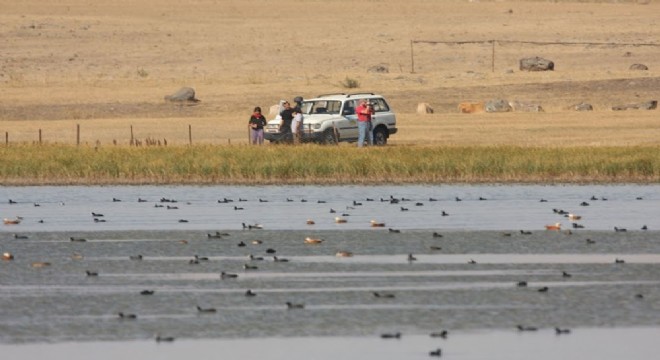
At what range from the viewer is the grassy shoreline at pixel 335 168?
41.1 metres

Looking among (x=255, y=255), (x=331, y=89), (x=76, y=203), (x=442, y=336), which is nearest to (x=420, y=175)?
(x=76, y=203)

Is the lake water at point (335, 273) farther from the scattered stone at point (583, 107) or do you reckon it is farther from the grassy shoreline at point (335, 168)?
the scattered stone at point (583, 107)

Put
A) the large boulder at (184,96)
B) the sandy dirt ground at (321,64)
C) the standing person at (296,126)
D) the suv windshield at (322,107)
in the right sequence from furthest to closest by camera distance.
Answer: the large boulder at (184,96)
the sandy dirt ground at (321,64)
the suv windshield at (322,107)
the standing person at (296,126)

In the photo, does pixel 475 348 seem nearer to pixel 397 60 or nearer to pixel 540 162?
pixel 540 162

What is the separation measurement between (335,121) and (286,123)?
1545mm

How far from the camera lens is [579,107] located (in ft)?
219

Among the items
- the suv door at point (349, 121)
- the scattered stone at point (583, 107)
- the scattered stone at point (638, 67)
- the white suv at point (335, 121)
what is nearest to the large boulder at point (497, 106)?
the scattered stone at point (583, 107)

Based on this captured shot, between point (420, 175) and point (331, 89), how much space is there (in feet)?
112

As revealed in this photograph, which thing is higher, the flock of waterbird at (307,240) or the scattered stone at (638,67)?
the scattered stone at (638,67)

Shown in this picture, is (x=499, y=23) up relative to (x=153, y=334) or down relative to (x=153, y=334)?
up

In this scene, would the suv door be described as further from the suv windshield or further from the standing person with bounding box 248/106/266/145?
the standing person with bounding box 248/106/266/145

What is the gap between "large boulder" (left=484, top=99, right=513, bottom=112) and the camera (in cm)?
6631

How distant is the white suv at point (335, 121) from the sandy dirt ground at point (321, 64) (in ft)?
8.90

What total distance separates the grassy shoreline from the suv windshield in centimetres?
781
